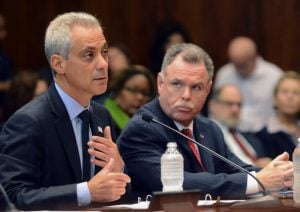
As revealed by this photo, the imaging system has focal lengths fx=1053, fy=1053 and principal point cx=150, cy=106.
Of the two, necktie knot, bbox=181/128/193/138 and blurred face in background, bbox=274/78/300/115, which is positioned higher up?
blurred face in background, bbox=274/78/300/115

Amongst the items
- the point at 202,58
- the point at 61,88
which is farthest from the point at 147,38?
the point at 61,88

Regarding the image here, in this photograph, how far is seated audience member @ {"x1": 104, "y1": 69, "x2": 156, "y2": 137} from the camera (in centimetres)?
771

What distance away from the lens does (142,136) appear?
5.38m

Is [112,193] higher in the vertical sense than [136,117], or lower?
lower

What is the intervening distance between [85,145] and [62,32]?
53 cm

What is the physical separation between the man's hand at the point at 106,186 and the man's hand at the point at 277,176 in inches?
36.4

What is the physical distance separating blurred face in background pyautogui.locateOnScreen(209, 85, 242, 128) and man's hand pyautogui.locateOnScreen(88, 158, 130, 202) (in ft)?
11.6

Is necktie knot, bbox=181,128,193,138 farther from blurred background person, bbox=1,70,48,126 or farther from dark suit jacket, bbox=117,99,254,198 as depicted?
blurred background person, bbox=1,70,48,126

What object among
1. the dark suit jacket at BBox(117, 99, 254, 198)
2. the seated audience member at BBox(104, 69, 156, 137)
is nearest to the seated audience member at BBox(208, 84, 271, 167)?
the seated audience member at BBox(104, 69, 156, 137)

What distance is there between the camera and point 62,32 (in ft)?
15.8

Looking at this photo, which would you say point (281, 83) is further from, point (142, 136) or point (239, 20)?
point (142, 136)

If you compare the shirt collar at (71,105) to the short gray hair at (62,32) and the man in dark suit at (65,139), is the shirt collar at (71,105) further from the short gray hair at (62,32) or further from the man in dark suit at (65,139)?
the short gray hair at (62,32)

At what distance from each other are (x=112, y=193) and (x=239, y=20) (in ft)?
19.5

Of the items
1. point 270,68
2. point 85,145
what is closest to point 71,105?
point 85,145
